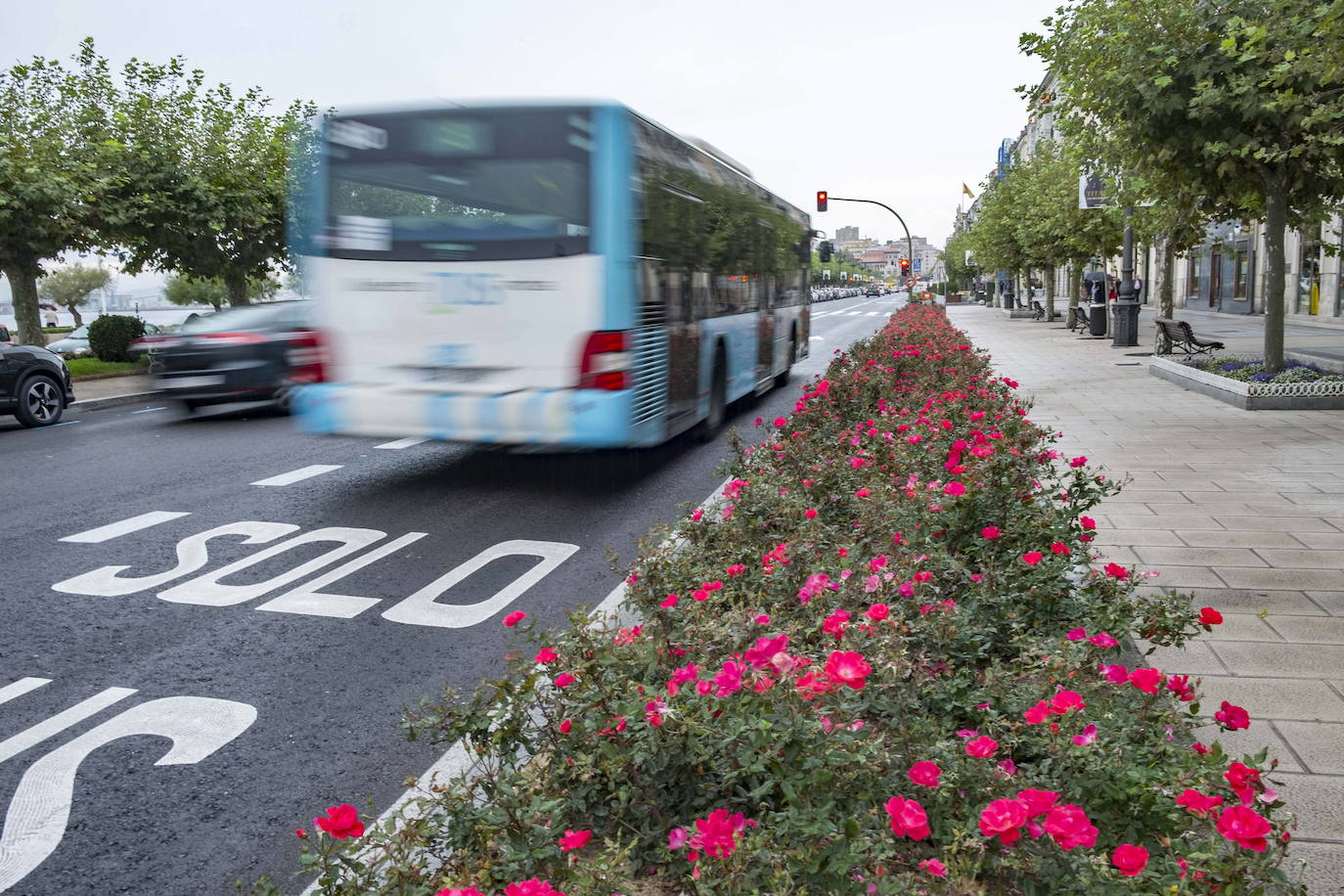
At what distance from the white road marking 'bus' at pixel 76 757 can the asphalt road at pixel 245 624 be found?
0.01 meters

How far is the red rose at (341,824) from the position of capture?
202 centimetres

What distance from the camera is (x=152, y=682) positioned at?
4449 mm

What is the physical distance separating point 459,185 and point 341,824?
262 inches

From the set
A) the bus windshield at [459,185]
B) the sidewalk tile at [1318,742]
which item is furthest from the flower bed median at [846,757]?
the bus windshield at [459,185]

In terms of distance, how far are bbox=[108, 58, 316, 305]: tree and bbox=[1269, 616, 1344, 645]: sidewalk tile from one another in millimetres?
22451

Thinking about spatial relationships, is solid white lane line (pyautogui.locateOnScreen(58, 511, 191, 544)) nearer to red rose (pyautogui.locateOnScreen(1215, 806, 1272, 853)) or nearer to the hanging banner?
red rose (pyautogui.locateOnScreen(1215, 806, 1272, 853))

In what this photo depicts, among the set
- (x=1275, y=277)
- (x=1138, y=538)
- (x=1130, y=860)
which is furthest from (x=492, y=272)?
(x=1275, y=277)

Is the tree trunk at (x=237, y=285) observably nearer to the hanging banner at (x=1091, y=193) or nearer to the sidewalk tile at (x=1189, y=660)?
the hanging banner at (x=1091, y=193)

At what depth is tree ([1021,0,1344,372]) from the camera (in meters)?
12.6

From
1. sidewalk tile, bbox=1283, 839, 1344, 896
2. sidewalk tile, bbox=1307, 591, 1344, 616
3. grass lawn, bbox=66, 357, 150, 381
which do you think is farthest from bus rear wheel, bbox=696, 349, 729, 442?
grass lawn, bbox=66, 357, 150, 381

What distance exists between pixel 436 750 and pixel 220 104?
29548 mm

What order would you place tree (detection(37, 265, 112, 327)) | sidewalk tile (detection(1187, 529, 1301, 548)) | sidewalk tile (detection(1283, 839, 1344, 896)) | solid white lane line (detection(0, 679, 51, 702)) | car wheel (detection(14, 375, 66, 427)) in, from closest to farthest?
sidewalk tile (detection(1283, 839, 1344, 896)) → solid white lane line (detection(0, 679, 51, 702)) → sidewalk tile (detection(1187, 529, 1301, 548)) → car wheel (detection(14, 375, 66, 427)) → tree (detection(37, 265, 112, 327))

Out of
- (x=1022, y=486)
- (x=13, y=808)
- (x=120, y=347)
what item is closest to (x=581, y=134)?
(x=1022, y=486)

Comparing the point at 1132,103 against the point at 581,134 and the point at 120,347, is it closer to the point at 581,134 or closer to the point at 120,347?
the point at 581,134
